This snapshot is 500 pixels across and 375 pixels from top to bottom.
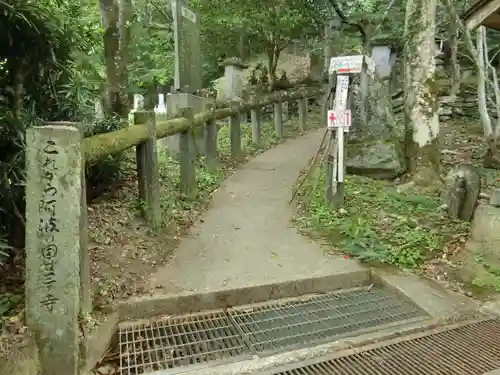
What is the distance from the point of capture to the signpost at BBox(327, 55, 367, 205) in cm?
496

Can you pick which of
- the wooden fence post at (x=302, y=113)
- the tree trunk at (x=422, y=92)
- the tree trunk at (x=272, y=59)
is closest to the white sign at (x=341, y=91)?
the tree trunk at (x=422, y=92)

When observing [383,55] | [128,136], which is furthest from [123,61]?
[383,55]

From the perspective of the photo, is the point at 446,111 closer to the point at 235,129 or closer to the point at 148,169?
the point at 235,129

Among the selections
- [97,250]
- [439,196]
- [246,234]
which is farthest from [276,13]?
[97,250]

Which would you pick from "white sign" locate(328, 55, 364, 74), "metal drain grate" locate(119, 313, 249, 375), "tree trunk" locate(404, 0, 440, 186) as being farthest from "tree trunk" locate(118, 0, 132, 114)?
"tree trunk" locate(404, 0, 440, 186)

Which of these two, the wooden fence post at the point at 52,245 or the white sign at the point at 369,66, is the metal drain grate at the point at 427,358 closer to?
the wooden fence post at the point at 52,245

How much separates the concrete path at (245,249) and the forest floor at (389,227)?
0.86ft

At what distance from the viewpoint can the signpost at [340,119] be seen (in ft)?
16.3

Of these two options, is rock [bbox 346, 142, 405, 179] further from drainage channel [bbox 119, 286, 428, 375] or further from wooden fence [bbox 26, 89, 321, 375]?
wooden fence [bbox 26, 89, 321, 375]

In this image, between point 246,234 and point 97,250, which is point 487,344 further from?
point 97,250

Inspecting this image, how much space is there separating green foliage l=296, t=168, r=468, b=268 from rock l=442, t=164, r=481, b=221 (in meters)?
0.16

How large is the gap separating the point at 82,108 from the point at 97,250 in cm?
121

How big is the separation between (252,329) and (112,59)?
4658 millimetres

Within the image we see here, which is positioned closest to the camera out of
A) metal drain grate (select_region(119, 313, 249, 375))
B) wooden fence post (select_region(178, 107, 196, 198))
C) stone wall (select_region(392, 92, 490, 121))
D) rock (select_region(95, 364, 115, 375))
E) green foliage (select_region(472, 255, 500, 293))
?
rock (select_region(95, 364, 115, 375))
